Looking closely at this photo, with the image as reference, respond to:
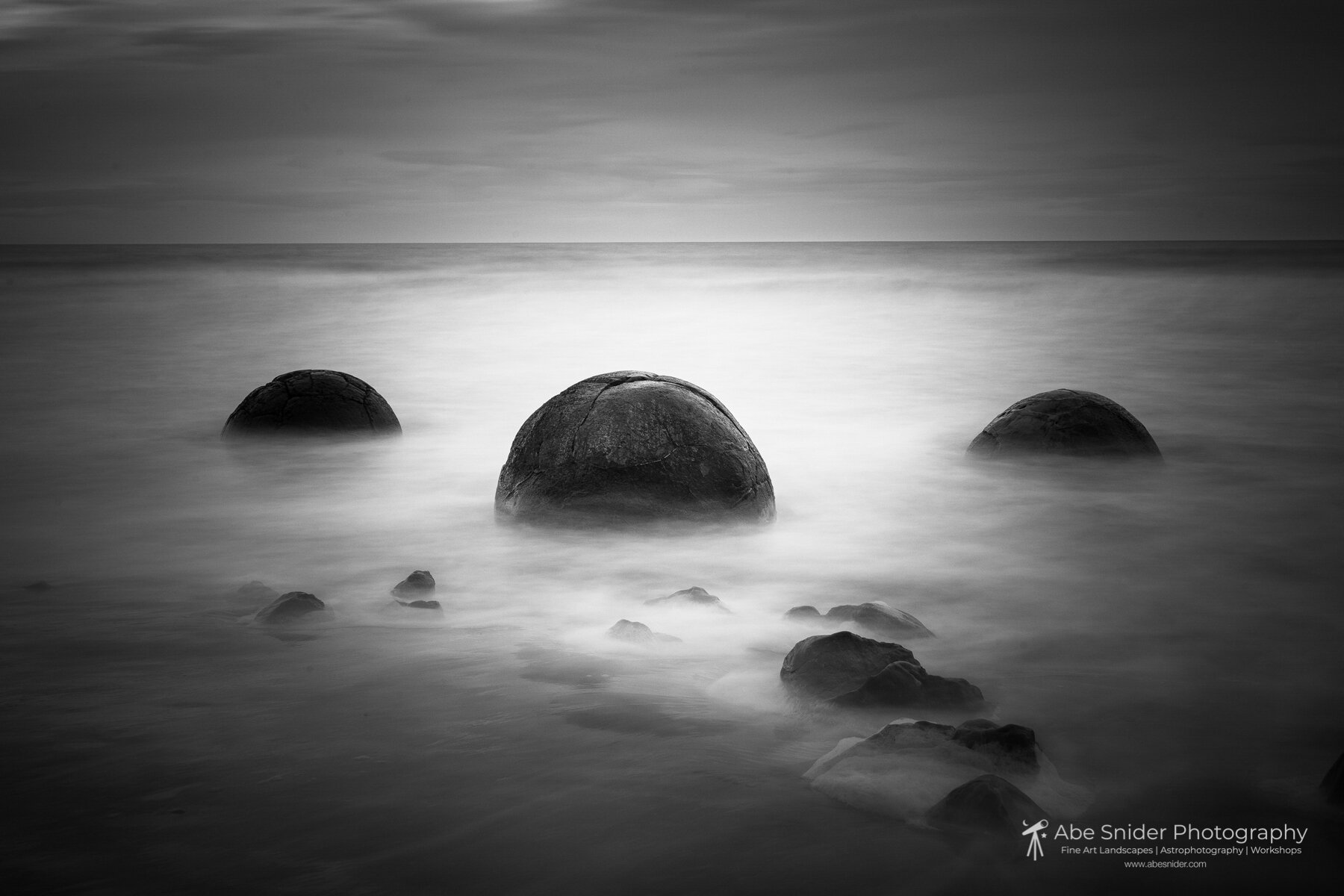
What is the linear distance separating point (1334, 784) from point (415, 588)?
348 centimetres

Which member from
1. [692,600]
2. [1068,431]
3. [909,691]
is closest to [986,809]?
[909,691]

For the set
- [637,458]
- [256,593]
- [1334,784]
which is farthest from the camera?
[637,458]

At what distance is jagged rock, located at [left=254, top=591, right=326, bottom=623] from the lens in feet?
14.4

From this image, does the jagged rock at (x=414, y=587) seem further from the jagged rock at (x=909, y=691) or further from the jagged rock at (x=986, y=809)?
the jagged rock at (x=986, y=809)

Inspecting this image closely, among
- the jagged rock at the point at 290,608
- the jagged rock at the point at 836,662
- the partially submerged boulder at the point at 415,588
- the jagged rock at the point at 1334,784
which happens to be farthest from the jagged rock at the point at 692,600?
the jagged rock at the point at 1334,784

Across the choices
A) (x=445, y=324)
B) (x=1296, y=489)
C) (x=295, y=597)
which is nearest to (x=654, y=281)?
(x=445, y=324)

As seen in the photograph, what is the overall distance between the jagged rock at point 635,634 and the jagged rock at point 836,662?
590mm

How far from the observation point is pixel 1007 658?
4.13 meters

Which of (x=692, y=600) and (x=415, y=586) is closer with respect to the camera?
(x=692, y=600)

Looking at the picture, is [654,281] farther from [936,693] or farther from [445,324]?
[936,693]

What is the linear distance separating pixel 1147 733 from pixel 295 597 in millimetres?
3180

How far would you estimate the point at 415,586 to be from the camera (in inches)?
191

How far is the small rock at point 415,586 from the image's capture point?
4.83 meters

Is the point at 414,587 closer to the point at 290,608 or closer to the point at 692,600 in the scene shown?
the point at 290,608
